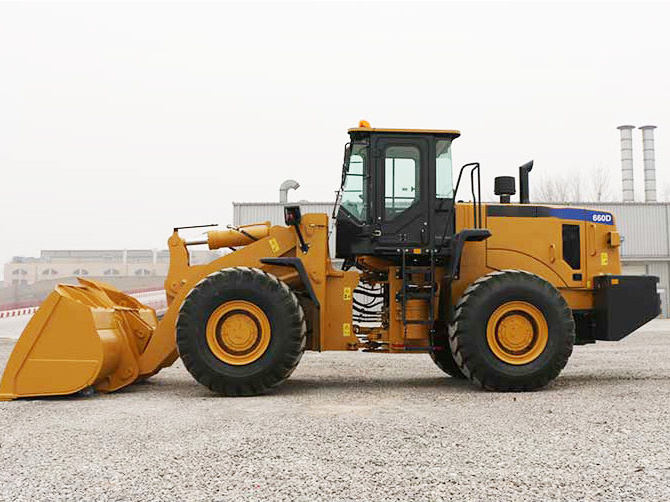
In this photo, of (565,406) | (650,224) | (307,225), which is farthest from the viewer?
(650,224)

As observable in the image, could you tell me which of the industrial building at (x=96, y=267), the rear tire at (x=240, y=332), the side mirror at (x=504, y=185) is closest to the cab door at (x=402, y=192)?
the side mirror at (x=504, y=185)

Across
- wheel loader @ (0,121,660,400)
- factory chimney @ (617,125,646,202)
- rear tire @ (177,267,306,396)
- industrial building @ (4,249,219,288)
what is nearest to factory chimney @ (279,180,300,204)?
factory chimney @ (617,125,646,202)

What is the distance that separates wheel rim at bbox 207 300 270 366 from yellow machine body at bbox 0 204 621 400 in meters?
0.66

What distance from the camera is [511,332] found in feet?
25.9

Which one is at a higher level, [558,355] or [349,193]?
[349,193]

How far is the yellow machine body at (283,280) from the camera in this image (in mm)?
7387

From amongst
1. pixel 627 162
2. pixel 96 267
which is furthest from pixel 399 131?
pixel 96 267

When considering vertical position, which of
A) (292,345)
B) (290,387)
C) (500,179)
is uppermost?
(500,179)

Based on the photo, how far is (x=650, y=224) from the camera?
2972cm

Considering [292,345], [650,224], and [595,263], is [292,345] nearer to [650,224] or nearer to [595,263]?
[595,263]

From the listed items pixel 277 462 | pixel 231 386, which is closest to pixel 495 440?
pixel 277 462

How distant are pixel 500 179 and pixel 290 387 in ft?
12.5

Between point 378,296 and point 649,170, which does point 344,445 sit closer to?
point 378,296

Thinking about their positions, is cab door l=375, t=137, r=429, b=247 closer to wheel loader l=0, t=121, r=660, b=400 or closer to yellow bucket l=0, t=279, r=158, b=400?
wheel loader l=0, t=121, r=660, b=400
